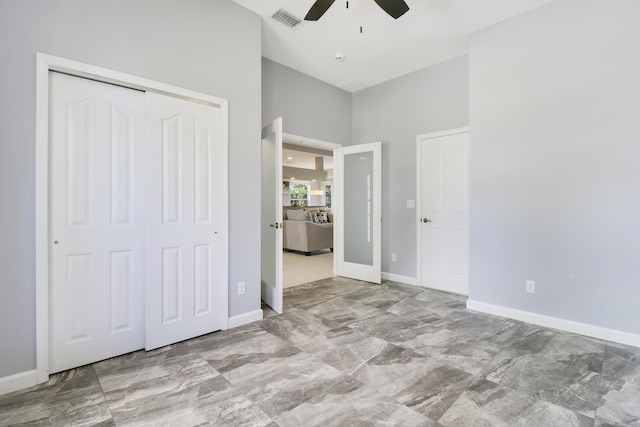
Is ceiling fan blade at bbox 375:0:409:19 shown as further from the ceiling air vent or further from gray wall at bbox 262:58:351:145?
gray wall at bbox 262:58:351:145

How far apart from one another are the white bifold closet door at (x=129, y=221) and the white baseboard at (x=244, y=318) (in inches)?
3.5

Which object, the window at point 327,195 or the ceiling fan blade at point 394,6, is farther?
the window at point 327,195

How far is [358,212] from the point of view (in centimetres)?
475

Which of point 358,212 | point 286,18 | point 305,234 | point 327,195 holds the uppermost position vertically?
point 286,18

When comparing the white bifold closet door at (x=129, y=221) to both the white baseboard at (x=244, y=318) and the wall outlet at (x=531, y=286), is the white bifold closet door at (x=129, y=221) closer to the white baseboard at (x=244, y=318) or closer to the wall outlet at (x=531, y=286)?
the white baseboard at (x=244, y=318)

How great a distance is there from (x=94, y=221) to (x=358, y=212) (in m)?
3.46

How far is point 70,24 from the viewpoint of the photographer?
6.59 ft

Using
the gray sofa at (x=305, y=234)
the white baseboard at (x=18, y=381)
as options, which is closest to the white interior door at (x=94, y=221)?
the white baseboard at (x=18, y=381)

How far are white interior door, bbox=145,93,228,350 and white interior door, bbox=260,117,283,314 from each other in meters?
0.62

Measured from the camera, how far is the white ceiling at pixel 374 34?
111 inches

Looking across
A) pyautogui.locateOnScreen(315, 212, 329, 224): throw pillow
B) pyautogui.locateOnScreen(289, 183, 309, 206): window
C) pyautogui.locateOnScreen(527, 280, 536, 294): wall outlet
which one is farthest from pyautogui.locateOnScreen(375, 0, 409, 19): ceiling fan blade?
pyautogui.locateOnScreen(289, 183, 309, 206): window

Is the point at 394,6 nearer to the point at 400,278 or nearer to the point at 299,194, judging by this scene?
the point at 400,278

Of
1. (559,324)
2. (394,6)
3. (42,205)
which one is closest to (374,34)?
(394,6)

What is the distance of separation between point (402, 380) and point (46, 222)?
257cm
